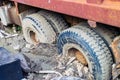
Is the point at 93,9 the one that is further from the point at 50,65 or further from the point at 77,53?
the point at 50,65

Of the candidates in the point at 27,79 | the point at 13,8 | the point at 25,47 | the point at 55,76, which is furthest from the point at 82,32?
the point at 13,8

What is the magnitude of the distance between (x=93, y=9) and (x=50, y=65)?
4.88ft

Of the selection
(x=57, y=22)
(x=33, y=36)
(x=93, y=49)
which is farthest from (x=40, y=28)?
(x=93, y=49)

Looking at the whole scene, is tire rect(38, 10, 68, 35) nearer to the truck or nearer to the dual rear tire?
the truck

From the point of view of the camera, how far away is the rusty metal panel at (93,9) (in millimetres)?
3371

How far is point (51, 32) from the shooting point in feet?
16.8

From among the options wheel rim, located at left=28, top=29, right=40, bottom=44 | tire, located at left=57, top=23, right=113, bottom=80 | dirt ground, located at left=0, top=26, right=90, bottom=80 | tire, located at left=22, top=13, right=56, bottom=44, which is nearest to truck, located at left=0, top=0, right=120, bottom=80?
tire, located at left=57, top=23, right=113, bottom=80

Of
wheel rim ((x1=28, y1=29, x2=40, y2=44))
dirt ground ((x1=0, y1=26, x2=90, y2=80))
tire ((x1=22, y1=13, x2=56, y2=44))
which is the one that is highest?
tire ((x1=22, y1=13, x2=56, y2=44))

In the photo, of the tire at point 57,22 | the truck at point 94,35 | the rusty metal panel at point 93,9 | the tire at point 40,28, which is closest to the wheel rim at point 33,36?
the tire at point 40,28

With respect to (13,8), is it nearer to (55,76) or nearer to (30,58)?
(30,58)

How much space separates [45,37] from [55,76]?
38.8 inches

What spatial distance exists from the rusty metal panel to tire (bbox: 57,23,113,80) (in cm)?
31

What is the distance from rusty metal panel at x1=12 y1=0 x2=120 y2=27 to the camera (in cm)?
337

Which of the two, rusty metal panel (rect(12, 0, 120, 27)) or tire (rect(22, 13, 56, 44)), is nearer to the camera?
rusty metal panel (rect(12, 0, 120, 27))
